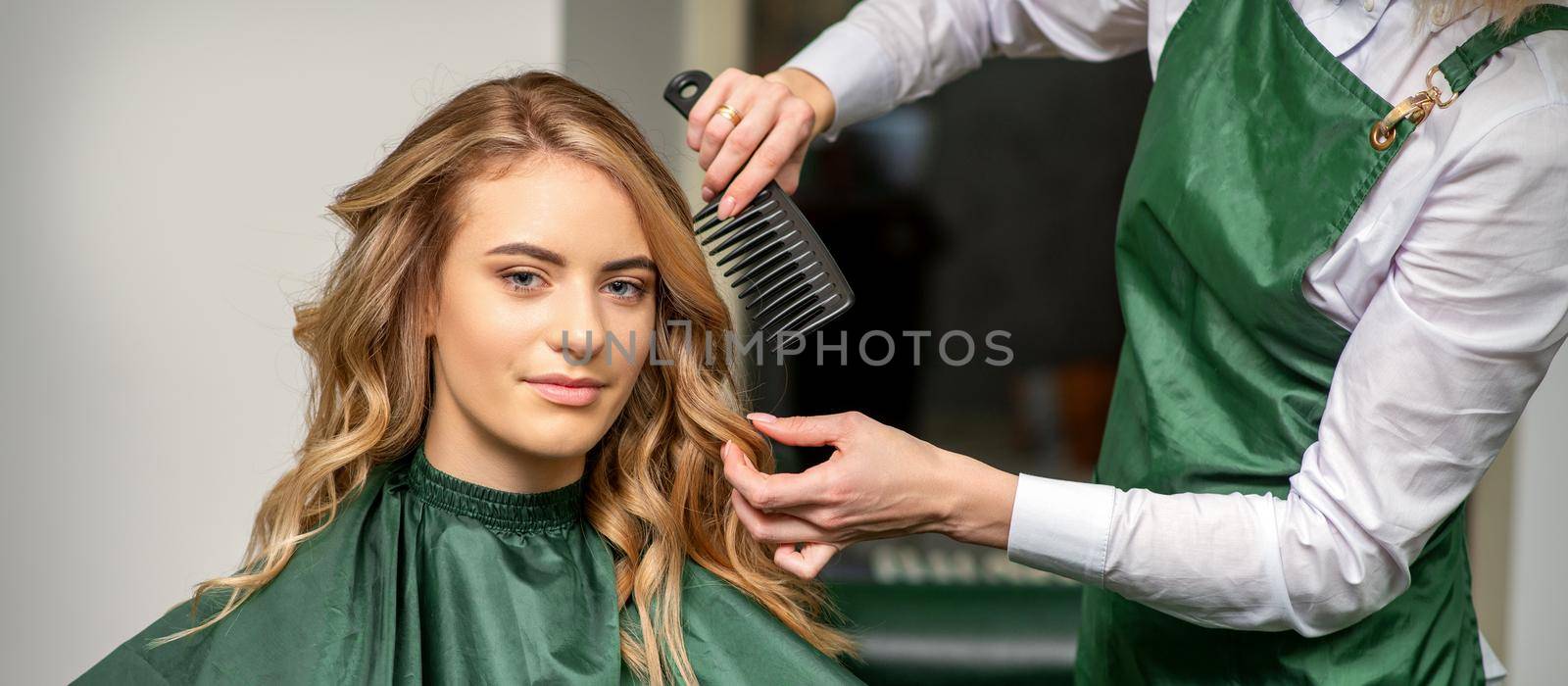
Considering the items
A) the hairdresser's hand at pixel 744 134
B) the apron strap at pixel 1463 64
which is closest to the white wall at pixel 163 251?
the hairdresser's hand at pixel 744 134

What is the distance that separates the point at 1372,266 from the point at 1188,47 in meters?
0.31

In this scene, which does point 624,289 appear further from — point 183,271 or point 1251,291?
point 183,271

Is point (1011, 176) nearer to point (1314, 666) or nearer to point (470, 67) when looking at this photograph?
point (470, 67)

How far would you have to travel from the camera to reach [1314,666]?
3.94 feet

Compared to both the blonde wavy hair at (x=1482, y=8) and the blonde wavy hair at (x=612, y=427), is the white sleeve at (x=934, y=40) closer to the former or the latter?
the blonde wavy hair at (x=612, y=427)

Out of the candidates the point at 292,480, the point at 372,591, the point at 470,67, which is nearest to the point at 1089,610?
the point at 372,591

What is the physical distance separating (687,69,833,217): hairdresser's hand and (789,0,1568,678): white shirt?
1.41 ft

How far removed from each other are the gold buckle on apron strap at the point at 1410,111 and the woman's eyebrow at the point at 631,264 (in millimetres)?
716

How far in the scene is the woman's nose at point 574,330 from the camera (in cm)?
122

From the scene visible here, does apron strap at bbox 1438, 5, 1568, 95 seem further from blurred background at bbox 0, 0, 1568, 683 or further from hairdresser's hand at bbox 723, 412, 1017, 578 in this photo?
blurred background at bbox 0, 0, 1568, 683

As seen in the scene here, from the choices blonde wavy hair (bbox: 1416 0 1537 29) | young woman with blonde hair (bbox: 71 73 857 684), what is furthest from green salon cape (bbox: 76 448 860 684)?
blonde wavy hair (bbox: 1416 0 1537 29)

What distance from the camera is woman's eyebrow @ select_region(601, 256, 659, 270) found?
1.27m

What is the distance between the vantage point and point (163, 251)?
1.99 m

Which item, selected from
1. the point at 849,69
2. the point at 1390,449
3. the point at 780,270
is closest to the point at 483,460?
the point at 780,270
